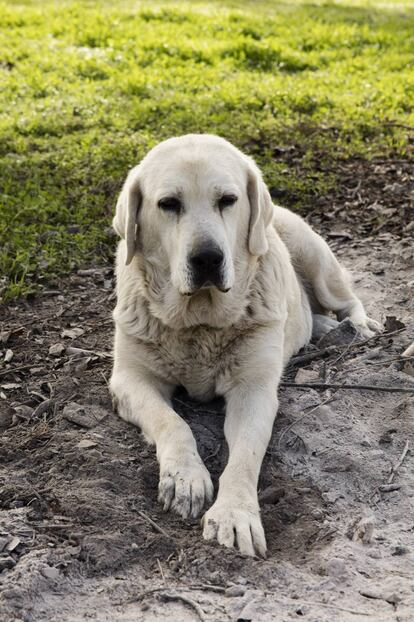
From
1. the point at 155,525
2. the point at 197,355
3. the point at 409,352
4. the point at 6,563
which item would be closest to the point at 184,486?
the point at 155,525

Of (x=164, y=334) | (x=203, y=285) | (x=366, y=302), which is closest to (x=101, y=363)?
(x=164, y=334)

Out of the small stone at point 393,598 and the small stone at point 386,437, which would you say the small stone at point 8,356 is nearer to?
the small stone at point 386,437

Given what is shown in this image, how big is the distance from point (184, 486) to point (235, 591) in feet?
2.36

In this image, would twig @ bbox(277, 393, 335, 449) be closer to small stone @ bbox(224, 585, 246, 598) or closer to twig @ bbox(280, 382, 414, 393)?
twig @ bbox(280, 382, 414, 393)

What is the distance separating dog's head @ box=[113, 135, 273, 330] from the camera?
168 inches

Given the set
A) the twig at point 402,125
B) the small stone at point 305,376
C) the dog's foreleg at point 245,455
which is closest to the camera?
the dog's foreleg at point 245,455

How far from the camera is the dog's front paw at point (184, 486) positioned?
3.81 m

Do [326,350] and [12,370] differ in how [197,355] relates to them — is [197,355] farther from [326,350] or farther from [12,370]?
[12,370]

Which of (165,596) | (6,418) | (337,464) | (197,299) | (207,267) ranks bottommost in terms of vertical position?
(6,418)

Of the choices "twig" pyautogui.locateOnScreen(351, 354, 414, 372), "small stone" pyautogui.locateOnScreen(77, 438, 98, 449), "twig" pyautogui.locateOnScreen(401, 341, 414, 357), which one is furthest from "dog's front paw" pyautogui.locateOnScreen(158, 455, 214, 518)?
"twig" pyautogui.locateOnScreen(401, 341, 414, 357)

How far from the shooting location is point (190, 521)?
3777 millimetres

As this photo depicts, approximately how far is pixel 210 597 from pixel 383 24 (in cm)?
1205

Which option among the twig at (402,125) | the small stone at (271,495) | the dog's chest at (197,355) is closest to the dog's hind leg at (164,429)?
the dog's chest at (197,355)

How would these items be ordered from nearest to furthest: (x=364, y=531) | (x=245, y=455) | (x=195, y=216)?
(x=364, y=531)
(x=245, y=455)
(x=195, y=216)
